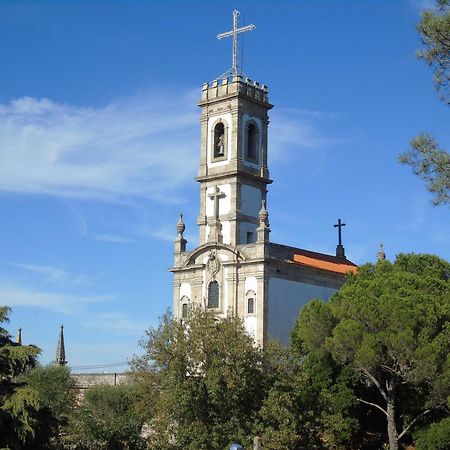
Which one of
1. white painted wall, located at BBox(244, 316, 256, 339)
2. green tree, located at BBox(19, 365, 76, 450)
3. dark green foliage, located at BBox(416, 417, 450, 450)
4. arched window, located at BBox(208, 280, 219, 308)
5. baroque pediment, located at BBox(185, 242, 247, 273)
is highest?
baroque pediment, located at BBox(185, 242, 247, 273)

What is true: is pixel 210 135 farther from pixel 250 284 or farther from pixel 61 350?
pixel 61 350

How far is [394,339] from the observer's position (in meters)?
37.9

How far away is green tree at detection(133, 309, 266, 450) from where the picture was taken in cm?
3728

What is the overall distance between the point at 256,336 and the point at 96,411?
996 centimetres

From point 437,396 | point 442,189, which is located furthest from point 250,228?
point 442,189

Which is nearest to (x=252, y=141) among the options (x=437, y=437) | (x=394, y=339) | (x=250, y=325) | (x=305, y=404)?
(x=250, y=325)

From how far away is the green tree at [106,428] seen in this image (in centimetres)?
4331

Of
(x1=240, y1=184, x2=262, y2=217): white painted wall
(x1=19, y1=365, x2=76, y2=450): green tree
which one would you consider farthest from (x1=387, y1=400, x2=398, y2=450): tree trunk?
(x1=240, y1=184, x2=262, y2=217): white painted wall

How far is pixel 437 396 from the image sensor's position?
3847 cm

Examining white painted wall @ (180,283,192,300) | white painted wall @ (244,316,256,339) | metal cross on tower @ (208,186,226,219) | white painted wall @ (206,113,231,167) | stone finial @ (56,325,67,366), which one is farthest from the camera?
stone finial @ (56,325,67,366)

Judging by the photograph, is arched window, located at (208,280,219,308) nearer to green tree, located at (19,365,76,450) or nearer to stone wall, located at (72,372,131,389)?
stone wall, located at (72,372,131,389)

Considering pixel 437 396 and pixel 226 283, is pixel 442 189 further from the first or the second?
pixel 226 283

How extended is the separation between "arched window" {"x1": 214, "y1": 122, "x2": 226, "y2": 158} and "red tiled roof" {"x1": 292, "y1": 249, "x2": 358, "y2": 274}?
6.98 metres

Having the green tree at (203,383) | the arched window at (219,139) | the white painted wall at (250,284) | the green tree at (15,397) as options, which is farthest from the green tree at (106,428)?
the arched window at (219,139)
